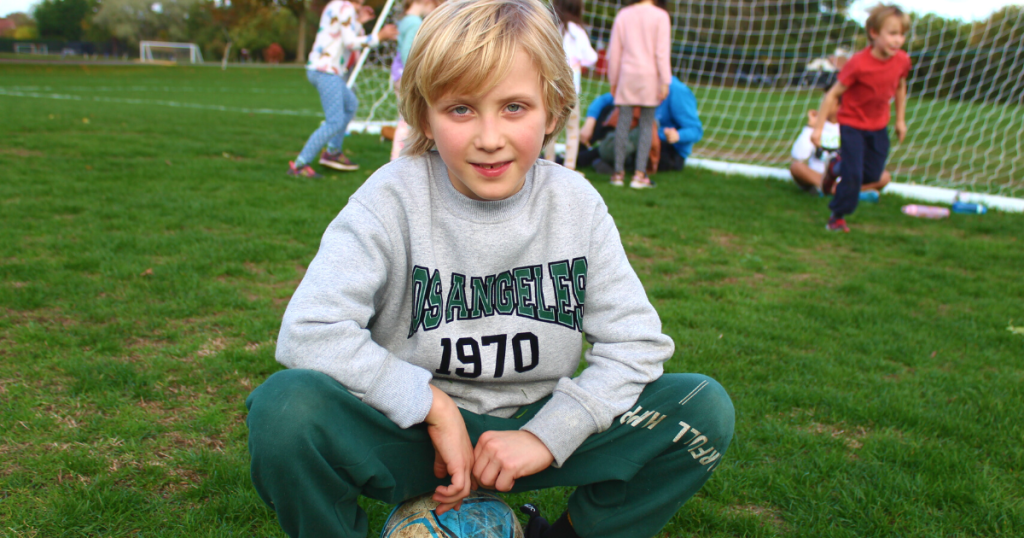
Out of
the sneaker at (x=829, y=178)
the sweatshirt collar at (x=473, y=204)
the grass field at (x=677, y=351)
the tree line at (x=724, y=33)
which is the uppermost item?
the tree line at (x=724, y=33)

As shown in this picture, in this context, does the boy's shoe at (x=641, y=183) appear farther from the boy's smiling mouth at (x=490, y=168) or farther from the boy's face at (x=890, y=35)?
the boy's smiling mouth at (x=490, y=168)

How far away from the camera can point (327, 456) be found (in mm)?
1400

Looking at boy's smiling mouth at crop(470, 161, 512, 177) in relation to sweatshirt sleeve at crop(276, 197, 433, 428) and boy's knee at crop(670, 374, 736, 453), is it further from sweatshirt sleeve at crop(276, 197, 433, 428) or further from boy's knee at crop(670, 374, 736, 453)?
boy's knee at crop(670, 374, 736, 453)

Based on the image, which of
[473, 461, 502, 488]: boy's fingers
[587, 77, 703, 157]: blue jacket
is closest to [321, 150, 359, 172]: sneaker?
[587, 77, 703, 157]: blue jacket

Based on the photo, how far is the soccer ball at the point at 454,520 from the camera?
1.63 m

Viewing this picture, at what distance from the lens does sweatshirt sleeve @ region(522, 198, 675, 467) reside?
1.57 m

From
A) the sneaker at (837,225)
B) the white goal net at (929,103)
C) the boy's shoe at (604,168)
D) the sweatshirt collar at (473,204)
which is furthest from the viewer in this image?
the white goal net at (929,103)

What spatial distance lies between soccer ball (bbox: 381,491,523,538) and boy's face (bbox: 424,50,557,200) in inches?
27.7

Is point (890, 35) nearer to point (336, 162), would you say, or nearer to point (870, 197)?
point (870, 197)

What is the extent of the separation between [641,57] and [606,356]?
5.86 metres

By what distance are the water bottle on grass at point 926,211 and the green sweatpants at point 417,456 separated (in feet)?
19.3

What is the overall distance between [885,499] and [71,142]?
28.4 feet

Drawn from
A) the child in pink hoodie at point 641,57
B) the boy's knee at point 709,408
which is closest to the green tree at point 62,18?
the child in pink hoodie at point 641,57

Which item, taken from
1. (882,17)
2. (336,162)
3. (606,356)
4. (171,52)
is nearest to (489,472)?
(606,356)
